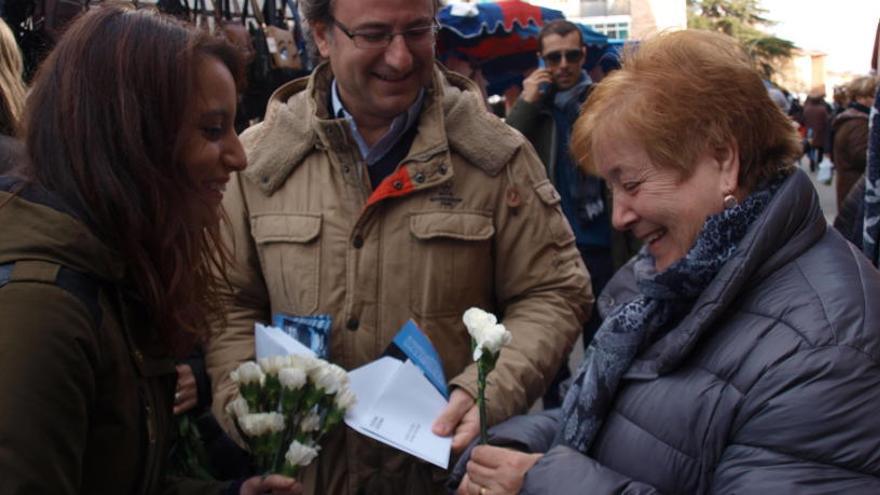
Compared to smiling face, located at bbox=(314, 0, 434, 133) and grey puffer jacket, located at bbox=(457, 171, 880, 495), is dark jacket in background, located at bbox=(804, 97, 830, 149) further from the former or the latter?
grey puffer jacket, located at bbox=(457, 171, 880, 495)

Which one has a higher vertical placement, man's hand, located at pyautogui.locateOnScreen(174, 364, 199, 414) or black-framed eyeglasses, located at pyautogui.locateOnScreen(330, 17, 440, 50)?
black-framed eyeglasses, located at pyautogui.locateOnScreen(330, 17, 440, 50)

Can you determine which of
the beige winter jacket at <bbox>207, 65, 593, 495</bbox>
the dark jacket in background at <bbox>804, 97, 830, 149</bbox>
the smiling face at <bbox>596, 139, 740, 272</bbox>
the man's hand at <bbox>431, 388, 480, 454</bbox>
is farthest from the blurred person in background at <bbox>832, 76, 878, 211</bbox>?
the dark jacket in background at <bbox>804, 97, 830, 149</bbox>

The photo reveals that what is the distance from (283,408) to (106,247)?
23.0 inches

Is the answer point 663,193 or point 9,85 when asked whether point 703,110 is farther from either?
point 9,85

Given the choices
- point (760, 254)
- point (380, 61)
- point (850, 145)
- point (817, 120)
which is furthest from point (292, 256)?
point (817, 120)

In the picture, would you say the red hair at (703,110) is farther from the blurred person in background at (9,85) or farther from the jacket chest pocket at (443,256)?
the blurred person in background at (9,85)

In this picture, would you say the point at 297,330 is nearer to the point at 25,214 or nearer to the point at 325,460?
the point at 325,460

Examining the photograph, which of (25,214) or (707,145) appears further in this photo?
(707,145)

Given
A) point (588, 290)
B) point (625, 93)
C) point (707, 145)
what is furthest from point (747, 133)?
point (588, 290)

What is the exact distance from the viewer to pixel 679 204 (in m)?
1.78

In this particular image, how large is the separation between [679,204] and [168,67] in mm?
928

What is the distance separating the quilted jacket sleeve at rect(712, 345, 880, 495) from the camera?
1432 millimetres

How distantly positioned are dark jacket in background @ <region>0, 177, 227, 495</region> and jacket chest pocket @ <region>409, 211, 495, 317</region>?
0.92 meters

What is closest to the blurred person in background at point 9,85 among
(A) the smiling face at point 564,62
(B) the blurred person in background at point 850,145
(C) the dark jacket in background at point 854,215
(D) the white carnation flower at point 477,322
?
(D) the white carnation flower at point 477,322
